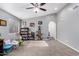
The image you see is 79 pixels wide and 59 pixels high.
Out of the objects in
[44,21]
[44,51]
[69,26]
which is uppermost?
[44,21]

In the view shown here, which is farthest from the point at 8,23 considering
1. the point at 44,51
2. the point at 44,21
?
the point at 44,51

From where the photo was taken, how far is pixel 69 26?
5270 millimetres

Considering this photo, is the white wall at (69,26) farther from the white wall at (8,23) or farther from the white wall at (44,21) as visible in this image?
the white wall at (8,23)

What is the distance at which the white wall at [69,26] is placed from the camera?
474 centimetres

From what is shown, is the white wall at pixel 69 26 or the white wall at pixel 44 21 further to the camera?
the white wall at pixel 69 26

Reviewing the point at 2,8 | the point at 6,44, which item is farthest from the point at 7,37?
the point at 2,8

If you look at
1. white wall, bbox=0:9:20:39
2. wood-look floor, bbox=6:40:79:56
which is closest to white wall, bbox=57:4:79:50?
wood-look floor, bbox=6:40:79:56

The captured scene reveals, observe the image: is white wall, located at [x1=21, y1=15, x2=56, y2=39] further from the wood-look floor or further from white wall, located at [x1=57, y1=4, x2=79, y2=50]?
the wood-look floor

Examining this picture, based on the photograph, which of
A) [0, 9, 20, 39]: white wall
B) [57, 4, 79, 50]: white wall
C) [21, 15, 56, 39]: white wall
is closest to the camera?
[0, 9, 20, 39]: white wall

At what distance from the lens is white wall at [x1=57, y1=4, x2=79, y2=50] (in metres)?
4.74

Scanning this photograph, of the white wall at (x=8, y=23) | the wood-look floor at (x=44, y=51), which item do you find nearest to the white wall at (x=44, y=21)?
the white wall at (x=8, y=23)

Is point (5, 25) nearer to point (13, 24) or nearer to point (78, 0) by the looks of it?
point (13, 24)

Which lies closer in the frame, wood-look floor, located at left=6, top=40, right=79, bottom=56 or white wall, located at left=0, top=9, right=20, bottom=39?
white wall, located at left=0, top=9, right=20, bottom=39

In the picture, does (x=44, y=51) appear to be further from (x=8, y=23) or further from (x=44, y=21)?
(x=8, y=23)
